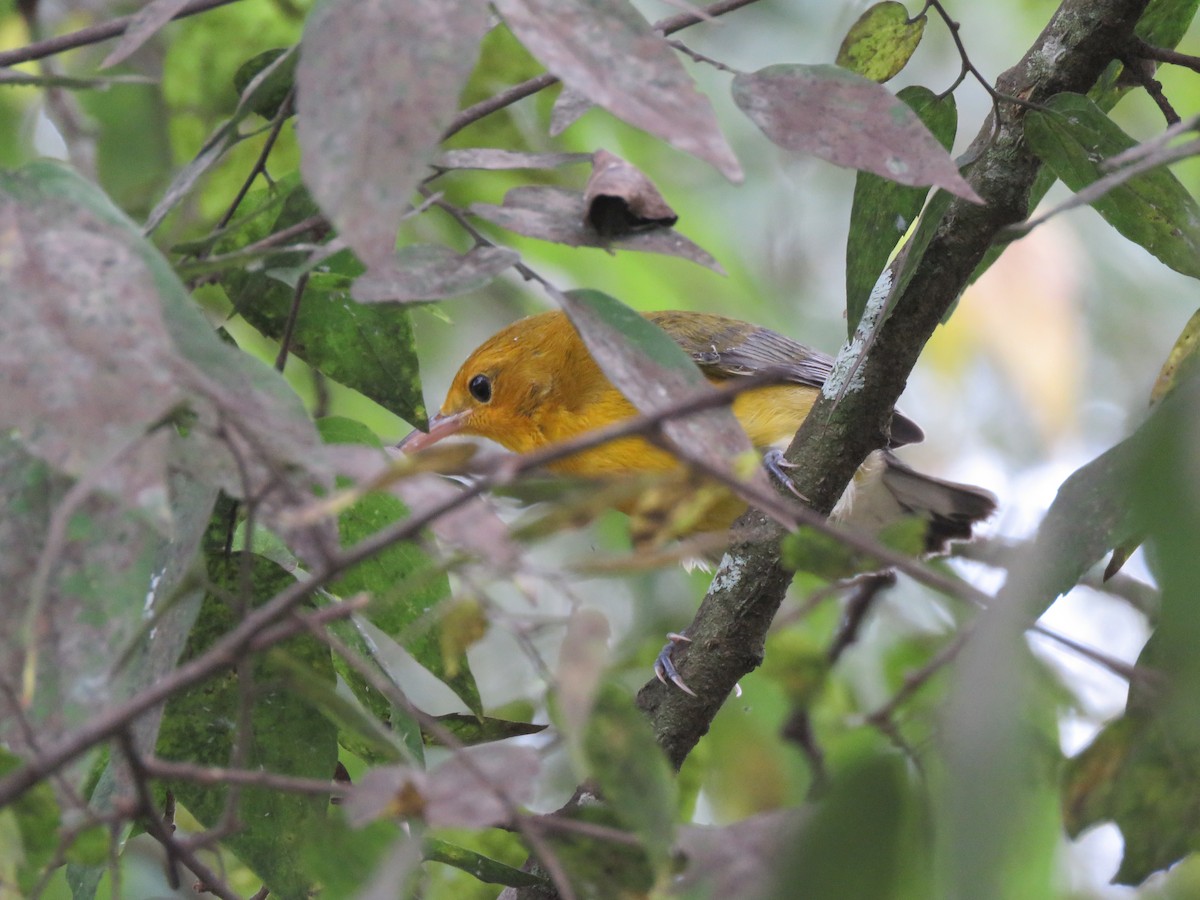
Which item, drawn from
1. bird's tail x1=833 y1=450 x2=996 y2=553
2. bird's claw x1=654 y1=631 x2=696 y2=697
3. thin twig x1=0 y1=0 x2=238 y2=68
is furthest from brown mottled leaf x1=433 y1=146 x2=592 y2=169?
bird's tail x1=833 y1=450 x2=996 y2=553

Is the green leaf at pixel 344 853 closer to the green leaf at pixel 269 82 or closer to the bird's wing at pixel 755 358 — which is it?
the green leaf at pixel 269 82

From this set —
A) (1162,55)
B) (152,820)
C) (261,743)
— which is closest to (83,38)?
(261,743)

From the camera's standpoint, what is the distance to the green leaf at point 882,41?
7.30ft

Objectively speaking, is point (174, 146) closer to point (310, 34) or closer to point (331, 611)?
point (310, 34)

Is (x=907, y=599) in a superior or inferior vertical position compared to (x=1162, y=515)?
inferior

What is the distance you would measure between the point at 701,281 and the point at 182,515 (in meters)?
5.28

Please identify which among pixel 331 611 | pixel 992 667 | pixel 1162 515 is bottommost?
pixel 331 611

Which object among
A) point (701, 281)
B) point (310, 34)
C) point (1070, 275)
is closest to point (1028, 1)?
point (1070, 275)

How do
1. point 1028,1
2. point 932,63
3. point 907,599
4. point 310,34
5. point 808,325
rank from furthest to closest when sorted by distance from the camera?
point 932,63 < point 808,325 < point 1028,1 < point 907,599 < point 310,34

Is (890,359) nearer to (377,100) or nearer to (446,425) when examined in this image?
(377,100)

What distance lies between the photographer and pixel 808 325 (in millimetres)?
7211

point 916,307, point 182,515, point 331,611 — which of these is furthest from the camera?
point 916,307

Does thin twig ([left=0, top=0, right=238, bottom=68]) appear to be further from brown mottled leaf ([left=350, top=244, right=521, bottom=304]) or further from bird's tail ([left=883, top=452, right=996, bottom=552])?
bird's tail ([left=883, top=452, right=996, bottom=552])

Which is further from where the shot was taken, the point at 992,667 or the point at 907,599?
the point at 907,599
